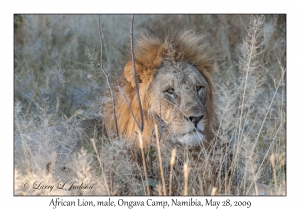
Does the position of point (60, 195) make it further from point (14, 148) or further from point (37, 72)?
point (37, 72)

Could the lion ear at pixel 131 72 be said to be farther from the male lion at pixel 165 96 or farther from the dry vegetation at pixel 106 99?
the dry vegetation at pixel 106 99

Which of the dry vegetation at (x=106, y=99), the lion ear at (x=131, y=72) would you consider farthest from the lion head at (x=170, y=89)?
the dry vegetation at (x=106, y=99)

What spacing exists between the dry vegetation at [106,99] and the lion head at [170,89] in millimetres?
142

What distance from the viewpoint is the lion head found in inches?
165

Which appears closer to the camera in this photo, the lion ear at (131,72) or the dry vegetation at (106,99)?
the dry vegetation at (106,99)

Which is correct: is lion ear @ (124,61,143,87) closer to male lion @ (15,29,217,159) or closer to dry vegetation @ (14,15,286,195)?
male lion @ (15,29,217,159)

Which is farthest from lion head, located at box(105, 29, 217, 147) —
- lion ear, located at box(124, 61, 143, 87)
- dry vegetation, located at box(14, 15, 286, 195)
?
dry vegetation, located at box(14, 15, 286, 195)

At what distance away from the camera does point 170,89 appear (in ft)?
14.3

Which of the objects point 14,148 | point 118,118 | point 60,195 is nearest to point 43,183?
point 60,195

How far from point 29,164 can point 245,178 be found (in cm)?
160

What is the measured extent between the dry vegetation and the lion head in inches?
5.6

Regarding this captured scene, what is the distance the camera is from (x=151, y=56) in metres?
4.58

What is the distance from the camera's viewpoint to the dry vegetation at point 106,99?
404cm

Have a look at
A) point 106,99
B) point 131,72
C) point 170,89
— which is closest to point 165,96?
point 170,89
